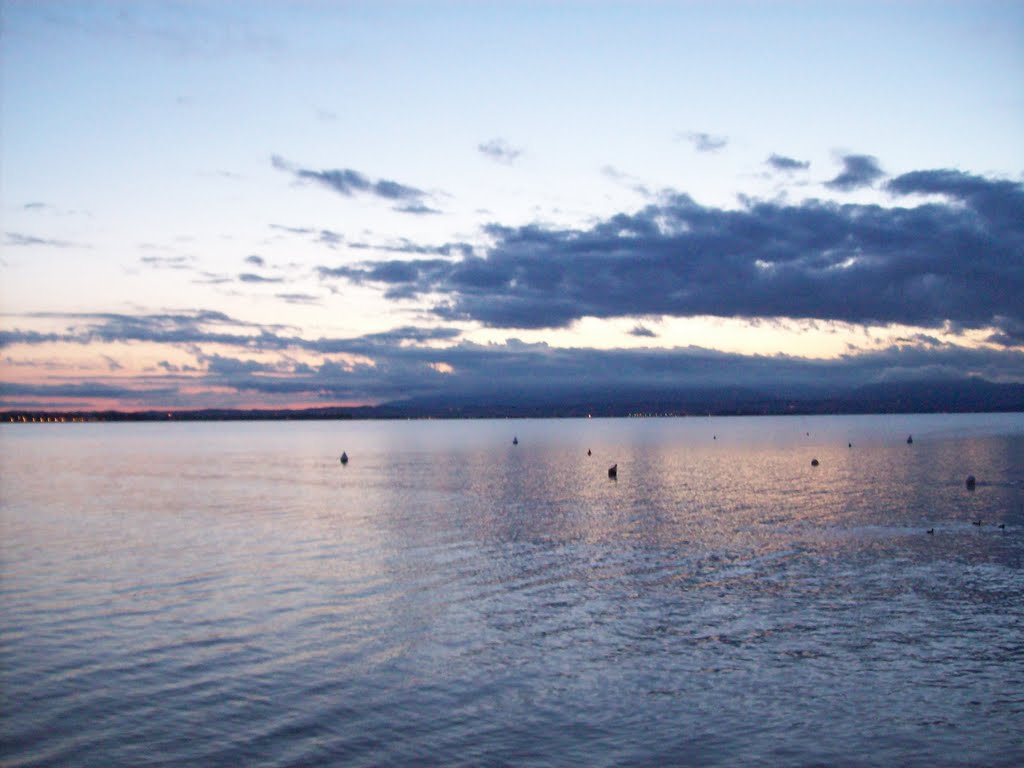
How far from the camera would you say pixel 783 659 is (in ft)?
78.5

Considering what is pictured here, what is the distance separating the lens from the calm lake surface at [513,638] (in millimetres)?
18531

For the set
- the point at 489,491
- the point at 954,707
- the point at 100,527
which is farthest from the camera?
the point at 489,491

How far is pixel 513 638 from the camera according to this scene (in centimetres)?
2622

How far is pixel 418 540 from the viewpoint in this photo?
4606cm

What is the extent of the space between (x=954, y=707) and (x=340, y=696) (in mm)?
15241

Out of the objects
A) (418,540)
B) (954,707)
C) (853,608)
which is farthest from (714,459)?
(954,707)

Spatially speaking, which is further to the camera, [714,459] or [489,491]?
[714,459]

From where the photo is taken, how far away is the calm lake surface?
18.5 metres

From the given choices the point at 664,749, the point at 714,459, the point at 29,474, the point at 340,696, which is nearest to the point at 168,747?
the point at 340,696

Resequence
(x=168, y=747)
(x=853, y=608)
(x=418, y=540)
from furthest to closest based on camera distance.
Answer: (x=418, y=540) < (x=853, y=608) < (x=168, y=747)

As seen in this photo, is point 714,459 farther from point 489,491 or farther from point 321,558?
point 321,558

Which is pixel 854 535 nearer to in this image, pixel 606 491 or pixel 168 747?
pixel 606 491

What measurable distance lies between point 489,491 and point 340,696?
53454 millimetres

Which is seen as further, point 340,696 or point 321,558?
point 321,558
